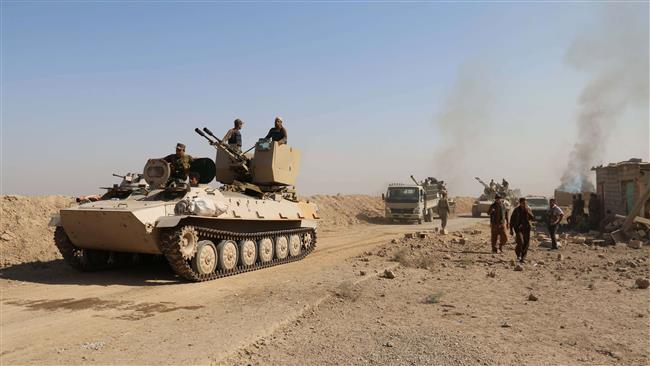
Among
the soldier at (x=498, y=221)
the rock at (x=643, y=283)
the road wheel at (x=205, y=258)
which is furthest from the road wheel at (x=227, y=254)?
the rock at (x=643, y=283)

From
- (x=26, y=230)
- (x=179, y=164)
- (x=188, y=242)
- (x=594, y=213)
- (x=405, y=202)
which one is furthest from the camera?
(x=405, y=202)

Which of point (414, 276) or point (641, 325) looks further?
point (414, 276)

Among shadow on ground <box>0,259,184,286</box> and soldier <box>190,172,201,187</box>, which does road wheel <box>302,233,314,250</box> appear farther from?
soldier <box>190,172,201,187</box>

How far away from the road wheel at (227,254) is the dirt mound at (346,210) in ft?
52.0

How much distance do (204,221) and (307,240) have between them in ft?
16.9

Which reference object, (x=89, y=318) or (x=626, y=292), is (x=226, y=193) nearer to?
(x=89, y=318)

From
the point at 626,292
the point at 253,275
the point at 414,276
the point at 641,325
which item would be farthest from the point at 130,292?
the point at 626,292

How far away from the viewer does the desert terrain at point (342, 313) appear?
5227 mm

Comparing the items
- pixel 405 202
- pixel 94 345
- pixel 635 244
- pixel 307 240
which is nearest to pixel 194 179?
pixel 307 240

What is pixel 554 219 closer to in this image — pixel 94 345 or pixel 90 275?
pixel 90 275

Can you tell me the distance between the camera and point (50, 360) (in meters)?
5.10

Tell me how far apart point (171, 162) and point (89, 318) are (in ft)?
17.5

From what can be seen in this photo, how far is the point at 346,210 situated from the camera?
113 feet

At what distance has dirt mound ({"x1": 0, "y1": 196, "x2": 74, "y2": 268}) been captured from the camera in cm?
1331
